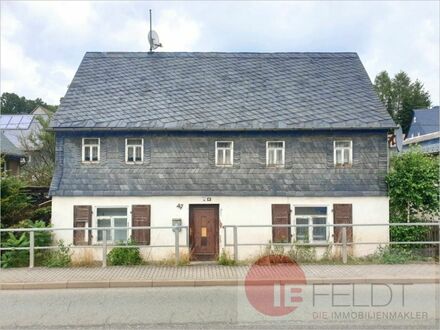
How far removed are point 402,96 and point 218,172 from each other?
193ft

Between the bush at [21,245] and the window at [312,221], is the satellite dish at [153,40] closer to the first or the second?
the bush at [21,245]

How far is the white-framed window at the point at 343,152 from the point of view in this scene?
1334 cm

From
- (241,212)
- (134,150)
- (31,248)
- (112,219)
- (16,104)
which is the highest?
(16,104)

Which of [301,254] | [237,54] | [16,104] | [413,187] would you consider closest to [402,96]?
[237,54]

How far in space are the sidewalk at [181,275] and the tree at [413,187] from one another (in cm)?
257

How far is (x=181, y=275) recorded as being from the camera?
32.8 feet

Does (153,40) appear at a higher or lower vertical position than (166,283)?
higher

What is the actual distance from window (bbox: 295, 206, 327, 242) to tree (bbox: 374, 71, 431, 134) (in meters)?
54.5

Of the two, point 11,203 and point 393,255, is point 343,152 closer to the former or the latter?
point 393,255

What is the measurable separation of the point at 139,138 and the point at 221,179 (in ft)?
10.1

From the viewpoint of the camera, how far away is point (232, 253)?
1224 cm

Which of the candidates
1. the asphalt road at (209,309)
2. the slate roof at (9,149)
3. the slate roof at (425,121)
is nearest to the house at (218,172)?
the asphalt road at (209,309)

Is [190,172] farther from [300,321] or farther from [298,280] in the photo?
[300,321]

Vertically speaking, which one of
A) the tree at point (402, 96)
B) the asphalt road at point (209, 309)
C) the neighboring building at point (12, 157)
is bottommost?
the asphalt road at point (209, 309)
